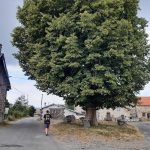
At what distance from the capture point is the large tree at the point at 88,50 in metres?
34.1

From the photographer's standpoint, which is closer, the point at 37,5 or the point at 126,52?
the point at 126,52

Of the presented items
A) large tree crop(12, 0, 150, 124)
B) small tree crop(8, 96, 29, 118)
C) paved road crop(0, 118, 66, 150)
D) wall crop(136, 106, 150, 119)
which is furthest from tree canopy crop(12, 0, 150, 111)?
wall crop(136, 106, 150, 119)

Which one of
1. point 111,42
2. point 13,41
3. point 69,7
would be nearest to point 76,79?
point 111,42

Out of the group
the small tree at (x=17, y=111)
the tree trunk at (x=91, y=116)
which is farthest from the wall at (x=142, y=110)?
the tree trunk at (x=91, y=116)

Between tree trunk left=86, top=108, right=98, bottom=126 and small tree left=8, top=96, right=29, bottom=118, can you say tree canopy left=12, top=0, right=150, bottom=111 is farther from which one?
small tree left=8, top=96, right=29, bottom=118

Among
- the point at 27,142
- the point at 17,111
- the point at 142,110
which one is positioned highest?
the point at 142,110

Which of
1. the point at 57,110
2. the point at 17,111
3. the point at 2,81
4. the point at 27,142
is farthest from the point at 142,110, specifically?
the point at 27,142

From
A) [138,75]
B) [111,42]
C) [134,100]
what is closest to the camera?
[111,42]

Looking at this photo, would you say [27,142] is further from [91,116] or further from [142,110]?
[142,110]

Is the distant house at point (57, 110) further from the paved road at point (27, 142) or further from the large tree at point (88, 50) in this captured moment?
the paved road at point (27, 142)

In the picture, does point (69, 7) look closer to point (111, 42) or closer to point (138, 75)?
point (111, 42)

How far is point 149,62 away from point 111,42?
23.0 feet

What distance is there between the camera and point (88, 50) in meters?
34.5

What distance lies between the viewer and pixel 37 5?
3838cm
